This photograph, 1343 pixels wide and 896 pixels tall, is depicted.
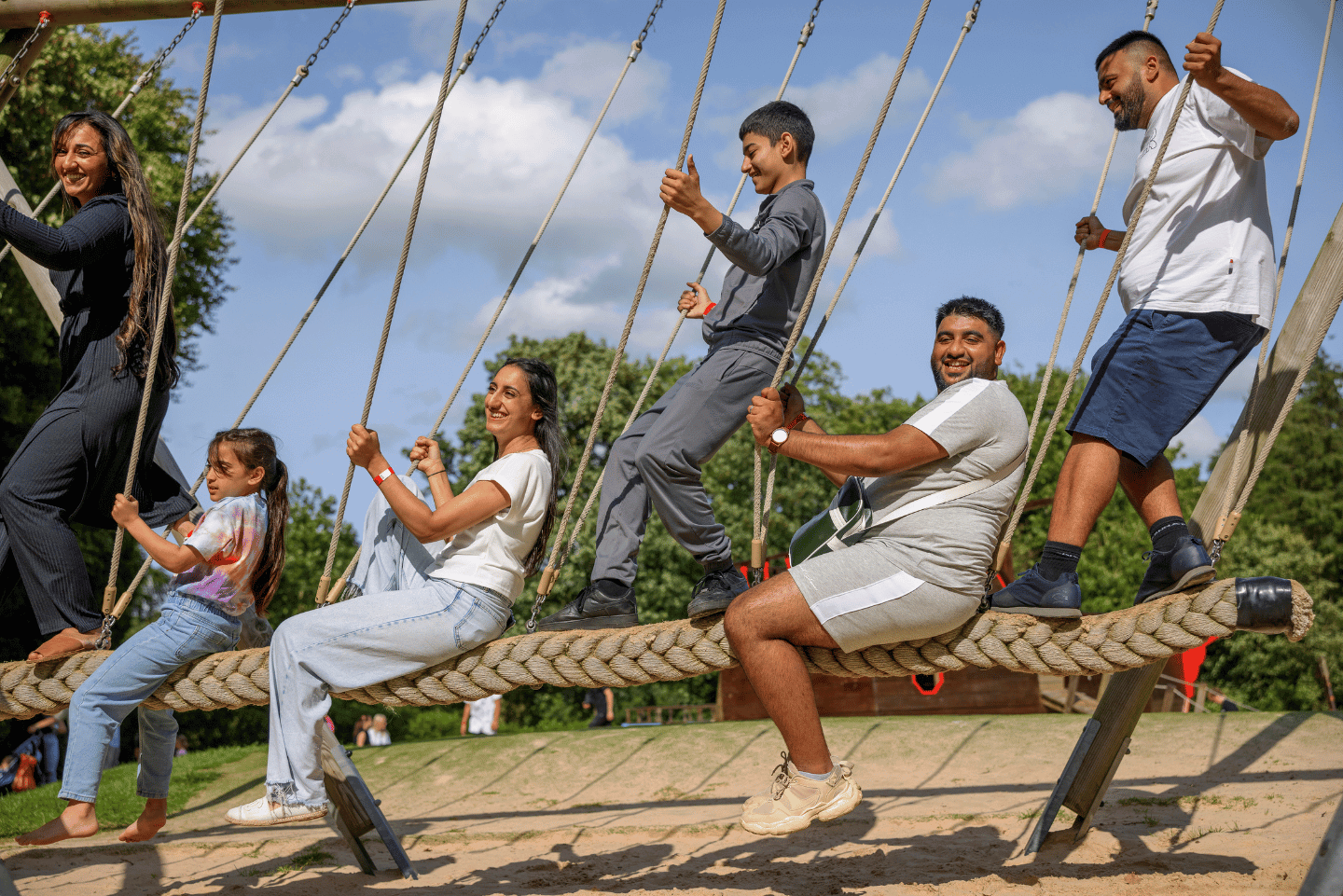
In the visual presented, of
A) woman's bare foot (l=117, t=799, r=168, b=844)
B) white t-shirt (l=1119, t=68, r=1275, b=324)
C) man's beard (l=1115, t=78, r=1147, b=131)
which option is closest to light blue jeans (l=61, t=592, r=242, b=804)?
woman's bare foot (l=117, t=799, r=168, b=844)

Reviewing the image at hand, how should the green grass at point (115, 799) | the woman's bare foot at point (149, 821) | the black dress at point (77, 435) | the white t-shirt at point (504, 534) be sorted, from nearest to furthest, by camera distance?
the white t-shirt at point (504, 534) < the black dress at point (77, 435) < the woman's bare foot at point (149, 821) < the green grass at point (115, 799)

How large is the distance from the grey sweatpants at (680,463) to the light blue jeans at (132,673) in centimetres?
129

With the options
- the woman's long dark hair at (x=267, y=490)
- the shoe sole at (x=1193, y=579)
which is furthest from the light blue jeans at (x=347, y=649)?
the shoe sole at (x=1193, y=579)

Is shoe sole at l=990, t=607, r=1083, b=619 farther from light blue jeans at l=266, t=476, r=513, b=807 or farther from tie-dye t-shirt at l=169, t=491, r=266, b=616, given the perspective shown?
tie-dye t-shirt at l=169, t=491, r=266, b=616

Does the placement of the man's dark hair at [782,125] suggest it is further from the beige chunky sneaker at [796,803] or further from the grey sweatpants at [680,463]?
the beige chunky sneaker at [796,803]

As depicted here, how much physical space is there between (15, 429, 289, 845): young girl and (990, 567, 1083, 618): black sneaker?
7.50 feet

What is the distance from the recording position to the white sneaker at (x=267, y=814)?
10.0 ft

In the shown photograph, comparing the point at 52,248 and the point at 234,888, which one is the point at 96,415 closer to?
the point at 52,248

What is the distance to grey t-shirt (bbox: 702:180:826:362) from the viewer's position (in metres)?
3.49

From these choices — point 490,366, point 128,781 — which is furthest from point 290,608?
point 128,781

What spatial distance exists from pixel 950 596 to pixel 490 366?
1635cm

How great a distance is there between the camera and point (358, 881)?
505 centimetres

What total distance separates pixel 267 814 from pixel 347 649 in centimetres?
48

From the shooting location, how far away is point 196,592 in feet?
11.9
